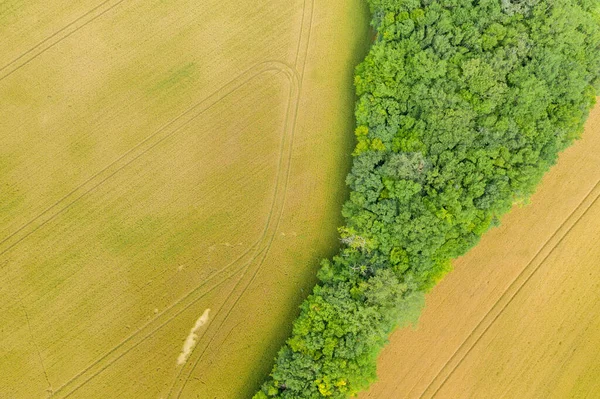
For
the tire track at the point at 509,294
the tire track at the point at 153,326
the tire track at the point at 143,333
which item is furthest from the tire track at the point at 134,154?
the tire track at the point at 509,294

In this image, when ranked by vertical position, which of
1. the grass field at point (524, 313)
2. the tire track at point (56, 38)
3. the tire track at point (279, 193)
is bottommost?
the grass field at point (524, 313)

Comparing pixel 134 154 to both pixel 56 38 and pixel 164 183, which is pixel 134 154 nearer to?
pixel 164 183

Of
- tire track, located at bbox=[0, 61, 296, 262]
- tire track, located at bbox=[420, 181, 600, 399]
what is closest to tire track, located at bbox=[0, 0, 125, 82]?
tire track, located at bbox=[0, 61, 296, 262]

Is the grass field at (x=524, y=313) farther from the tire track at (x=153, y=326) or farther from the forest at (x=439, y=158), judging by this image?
the tire track at (x=153, y=326)

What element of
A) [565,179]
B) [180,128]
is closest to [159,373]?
[180,128]

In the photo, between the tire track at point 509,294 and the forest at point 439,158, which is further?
the tire track at point 509,294

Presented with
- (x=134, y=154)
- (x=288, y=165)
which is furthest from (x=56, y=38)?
(x=288, y=165)

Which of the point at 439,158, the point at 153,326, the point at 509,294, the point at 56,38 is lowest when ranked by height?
the point at 509,294

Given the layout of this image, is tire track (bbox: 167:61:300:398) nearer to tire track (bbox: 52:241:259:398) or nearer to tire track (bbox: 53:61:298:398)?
tire track (bbox: 53:61:298:398)
